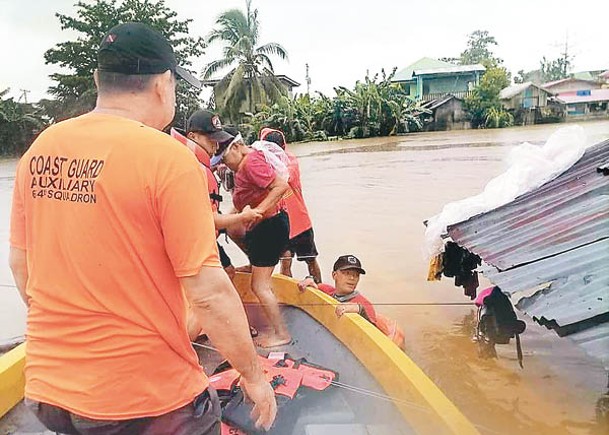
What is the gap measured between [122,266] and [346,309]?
5.41ft

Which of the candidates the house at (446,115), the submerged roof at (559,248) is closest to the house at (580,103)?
the house at (446,115)

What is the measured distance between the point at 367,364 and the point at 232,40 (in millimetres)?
3544

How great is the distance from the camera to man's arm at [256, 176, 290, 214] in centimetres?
→ 260

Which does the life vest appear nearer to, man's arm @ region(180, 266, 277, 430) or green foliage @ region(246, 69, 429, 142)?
man's arm @ region(180, 266, 277, 430)

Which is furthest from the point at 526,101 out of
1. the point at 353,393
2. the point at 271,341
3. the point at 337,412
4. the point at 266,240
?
the point at 337,412

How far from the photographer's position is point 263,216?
2.68 metres

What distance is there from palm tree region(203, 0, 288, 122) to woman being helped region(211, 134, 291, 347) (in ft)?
2.40

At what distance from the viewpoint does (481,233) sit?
2.62 meters

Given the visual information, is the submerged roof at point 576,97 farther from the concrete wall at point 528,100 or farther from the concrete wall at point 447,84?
the concrete wall at point 447,84

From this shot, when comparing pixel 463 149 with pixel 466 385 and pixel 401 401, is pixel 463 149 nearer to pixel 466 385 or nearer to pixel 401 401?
pixel 466 385

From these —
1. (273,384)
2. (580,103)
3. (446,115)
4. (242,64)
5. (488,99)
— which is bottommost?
(273,384)

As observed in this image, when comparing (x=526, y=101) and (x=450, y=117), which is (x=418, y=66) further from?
(x=526, y=101)

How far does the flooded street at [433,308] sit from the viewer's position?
8.90 ft

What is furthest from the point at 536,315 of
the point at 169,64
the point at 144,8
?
the point at 144,8
